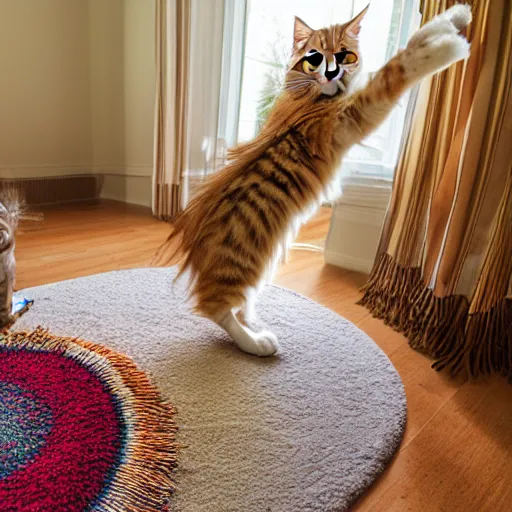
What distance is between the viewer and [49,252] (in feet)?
5.88

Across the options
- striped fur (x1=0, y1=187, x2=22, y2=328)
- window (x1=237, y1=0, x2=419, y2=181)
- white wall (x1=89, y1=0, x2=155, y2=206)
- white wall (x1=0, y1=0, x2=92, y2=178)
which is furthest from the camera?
white wall (x1=89, y1=0, x2=155, y2=206)

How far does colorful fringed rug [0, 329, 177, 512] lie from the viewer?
2.12 ft

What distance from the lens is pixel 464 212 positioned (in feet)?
3.81

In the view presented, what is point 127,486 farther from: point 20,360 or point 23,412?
point 20,360

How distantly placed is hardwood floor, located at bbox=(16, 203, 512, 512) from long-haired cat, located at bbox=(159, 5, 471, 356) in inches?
15.7

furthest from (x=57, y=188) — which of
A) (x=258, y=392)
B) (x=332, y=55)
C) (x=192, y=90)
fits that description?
(x=258, y=392)

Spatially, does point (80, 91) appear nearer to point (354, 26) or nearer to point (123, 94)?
point (123, 94)

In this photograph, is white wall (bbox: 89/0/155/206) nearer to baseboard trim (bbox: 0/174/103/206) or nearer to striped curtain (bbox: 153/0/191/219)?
baseboard trim (bbox: 0/174/103/206)

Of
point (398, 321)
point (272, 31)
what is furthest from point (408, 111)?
point (272, 31)

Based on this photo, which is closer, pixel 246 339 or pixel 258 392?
pixel 258 392

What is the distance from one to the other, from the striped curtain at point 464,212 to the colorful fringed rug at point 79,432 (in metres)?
0.77

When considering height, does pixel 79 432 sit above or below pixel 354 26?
below

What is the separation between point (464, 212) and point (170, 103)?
178cm

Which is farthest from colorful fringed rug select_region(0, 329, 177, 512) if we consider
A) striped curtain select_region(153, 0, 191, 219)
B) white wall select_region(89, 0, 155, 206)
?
white wall select_region(89, 0, 155, 206)
